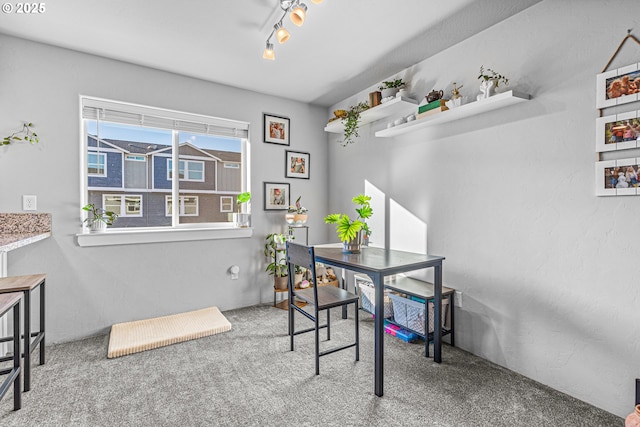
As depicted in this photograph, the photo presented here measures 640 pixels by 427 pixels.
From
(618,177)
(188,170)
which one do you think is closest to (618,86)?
(618,177)

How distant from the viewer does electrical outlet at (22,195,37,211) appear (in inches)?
98.2

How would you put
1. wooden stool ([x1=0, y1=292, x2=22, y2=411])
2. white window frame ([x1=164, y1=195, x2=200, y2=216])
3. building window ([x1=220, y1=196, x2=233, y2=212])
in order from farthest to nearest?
1. building window ([x1=220, y1=196, x2=233, y2=212])
2. white window frame ([x1=164, y1=195, x2=200, y2=216])
3. wooden stool ([x1=0, y1=292, x2=22, y2=411])

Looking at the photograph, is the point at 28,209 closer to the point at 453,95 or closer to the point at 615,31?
the point at 453,95

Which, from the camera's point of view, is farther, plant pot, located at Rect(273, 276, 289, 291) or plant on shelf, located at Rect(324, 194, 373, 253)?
plant pot, located at Rect(273, 276, 289, 291)

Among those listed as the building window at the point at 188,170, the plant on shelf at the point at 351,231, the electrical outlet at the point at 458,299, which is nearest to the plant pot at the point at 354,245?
the plant on shelf at the point at 351,231

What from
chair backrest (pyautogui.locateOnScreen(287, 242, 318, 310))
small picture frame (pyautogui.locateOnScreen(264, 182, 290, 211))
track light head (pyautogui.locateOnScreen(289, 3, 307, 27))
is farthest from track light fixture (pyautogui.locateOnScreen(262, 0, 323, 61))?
small picture frame (pyautogui.locateOnScreen(264, 182, 290, 211))

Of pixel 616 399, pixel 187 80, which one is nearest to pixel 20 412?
pixel 187 80

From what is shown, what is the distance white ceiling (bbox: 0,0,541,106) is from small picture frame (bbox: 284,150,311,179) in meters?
0.98

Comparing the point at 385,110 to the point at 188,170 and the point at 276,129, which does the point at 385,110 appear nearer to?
the point at 276,129

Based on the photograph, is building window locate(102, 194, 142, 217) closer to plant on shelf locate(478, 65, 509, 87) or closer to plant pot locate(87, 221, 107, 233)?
plant pot locate(87, 221, 107, 233)

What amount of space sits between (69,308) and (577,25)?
13.7 feet

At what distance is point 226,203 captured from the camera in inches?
139

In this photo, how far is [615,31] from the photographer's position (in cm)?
173

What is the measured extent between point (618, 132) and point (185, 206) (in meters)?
3.44
